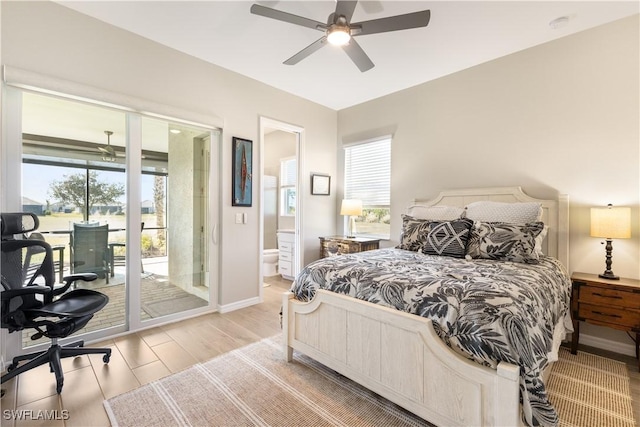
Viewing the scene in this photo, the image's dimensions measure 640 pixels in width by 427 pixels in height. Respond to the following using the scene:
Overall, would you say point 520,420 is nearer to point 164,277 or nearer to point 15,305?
point 15,305

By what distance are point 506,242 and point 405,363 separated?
1.41 metres

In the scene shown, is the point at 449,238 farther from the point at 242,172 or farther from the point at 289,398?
the point at 242,172

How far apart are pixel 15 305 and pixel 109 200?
1.08 metres

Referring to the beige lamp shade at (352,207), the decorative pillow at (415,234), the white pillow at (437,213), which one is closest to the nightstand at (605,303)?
the white pillow at (437,213)

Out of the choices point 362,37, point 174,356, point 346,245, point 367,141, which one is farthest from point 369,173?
point 174,356

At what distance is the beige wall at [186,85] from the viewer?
2.20 meters

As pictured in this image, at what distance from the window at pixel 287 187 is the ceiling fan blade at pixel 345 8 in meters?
3.68

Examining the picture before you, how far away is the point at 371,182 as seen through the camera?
4.34 meters

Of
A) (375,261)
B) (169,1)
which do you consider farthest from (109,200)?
(375,261)

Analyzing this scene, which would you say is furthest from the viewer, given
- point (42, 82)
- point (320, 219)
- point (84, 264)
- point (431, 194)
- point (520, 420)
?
point (320, 219)

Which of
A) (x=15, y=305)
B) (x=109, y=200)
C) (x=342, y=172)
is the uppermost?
(x=342, y=172)

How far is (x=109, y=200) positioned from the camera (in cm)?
264

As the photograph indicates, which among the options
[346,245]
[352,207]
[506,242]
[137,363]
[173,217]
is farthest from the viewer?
[352,207]

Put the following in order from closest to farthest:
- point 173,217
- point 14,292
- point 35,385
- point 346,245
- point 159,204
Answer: point 14,292 → point 35,385 → point 159,204 → point 173,217 → point 346,245
